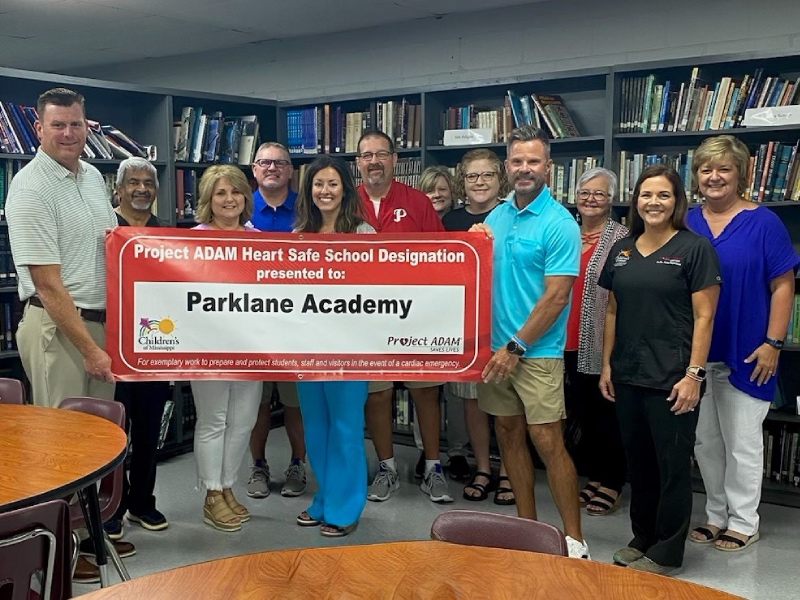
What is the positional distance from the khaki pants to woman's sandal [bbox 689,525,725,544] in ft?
9.10

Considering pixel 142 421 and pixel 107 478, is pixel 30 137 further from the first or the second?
pixel 107 478

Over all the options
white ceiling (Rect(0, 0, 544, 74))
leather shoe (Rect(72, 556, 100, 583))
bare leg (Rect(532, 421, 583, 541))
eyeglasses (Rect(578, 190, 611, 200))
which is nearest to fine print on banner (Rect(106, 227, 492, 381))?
bare leg (Rect(532, 421, 583, 541))

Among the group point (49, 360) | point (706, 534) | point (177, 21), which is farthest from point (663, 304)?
point (177, 21)

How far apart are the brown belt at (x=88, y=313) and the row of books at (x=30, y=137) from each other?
50.6 inches

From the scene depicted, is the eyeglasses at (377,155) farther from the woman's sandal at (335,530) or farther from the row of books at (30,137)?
the woman's sandal at (335,530)

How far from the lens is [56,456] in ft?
7.38

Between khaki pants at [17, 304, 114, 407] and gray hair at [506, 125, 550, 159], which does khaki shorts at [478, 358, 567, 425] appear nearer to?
gray hair at [506, 125, 550, 159]

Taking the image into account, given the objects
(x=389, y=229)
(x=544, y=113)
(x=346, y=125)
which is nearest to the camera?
(x=389, y=229)

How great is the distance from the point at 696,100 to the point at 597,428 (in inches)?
74.7

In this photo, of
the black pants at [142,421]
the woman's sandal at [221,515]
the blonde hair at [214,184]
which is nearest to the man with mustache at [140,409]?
the black pants at [142,421]

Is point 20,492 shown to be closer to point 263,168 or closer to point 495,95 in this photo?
point 263,168

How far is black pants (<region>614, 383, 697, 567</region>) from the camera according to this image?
10.4 ft

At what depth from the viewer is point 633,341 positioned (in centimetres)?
323

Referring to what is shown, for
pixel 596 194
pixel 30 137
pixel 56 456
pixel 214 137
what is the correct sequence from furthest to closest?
pixel 214 137, pixel 30 137, pixel 596 194, pixel 56 456
